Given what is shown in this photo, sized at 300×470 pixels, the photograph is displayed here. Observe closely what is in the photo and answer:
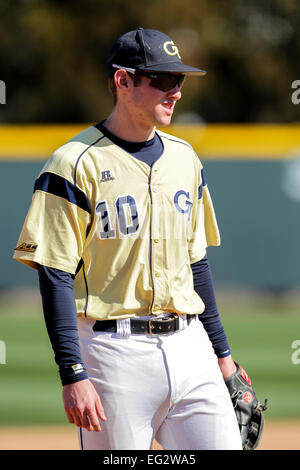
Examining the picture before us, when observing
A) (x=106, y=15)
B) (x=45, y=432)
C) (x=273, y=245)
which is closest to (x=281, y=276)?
(x=273, y=245)

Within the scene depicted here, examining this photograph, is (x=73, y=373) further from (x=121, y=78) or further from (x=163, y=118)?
(x=121, y=78)

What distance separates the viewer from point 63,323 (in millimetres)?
2869

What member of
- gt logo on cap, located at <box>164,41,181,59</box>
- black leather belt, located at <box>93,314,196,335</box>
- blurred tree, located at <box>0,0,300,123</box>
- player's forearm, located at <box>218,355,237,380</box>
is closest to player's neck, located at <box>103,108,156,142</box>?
gt logo on cap, located at <box>164,41,181,59</box>

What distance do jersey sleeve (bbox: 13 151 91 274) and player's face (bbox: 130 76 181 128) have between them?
1.17 ft

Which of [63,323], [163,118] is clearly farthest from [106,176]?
[63,323]

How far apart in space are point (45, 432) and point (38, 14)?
16.3 metres

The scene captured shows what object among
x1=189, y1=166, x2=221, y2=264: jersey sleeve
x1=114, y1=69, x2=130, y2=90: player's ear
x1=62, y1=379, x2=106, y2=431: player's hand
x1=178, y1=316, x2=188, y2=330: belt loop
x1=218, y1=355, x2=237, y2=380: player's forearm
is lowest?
x1=218, y1=355, x2=237, y2=380: player's forearm

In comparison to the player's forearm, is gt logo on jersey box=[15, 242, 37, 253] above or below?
above

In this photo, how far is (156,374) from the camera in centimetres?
296

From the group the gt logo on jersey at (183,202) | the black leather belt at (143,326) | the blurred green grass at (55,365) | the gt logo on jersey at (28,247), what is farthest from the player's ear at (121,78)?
the blurred green grass at (55,365)

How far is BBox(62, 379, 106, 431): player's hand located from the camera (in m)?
2.81

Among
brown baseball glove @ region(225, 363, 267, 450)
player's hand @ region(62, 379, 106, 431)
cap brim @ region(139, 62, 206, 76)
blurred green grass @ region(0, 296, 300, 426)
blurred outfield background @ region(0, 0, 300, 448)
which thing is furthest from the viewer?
blurred outfield background @ region(0, 0, 300, 448)

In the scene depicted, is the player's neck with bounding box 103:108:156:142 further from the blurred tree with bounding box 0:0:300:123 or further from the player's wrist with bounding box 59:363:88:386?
the blurred tree with bounding box 0:0:300:123

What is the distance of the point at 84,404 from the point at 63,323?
0.90 feet
